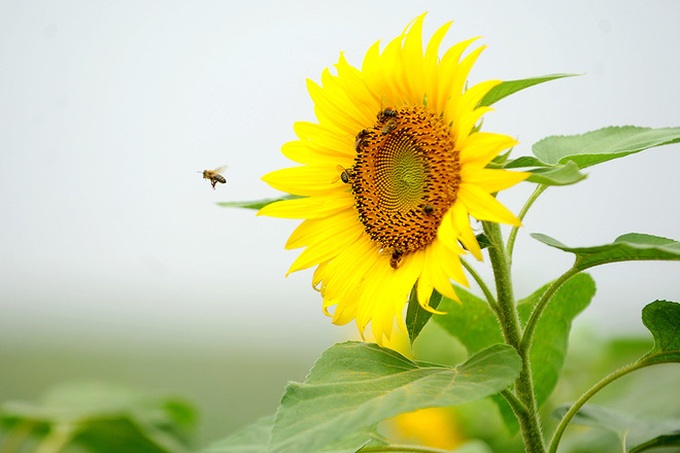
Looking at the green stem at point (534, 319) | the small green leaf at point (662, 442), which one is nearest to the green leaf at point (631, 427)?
the small green leaf at point (662, 442)

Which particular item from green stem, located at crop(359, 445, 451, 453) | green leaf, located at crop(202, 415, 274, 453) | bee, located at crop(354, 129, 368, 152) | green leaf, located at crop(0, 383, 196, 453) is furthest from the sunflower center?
green leaf, located at crop(0, 383, 196, 453)

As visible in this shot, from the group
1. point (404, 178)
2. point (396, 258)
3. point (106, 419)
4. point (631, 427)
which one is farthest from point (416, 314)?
point (106, 419)

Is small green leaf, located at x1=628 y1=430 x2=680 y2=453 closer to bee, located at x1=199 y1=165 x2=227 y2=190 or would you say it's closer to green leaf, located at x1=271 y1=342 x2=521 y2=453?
green leaf, located at x1=271 y1=342 x2=521 y2=453

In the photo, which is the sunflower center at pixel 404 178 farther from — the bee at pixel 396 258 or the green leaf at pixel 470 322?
the green leaf at pixel 470 322

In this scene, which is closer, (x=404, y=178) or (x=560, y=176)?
(x=560, y=176)

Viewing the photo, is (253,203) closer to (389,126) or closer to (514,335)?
(389,126)

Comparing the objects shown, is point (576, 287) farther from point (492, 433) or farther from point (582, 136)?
Answer: point (492, 433)
